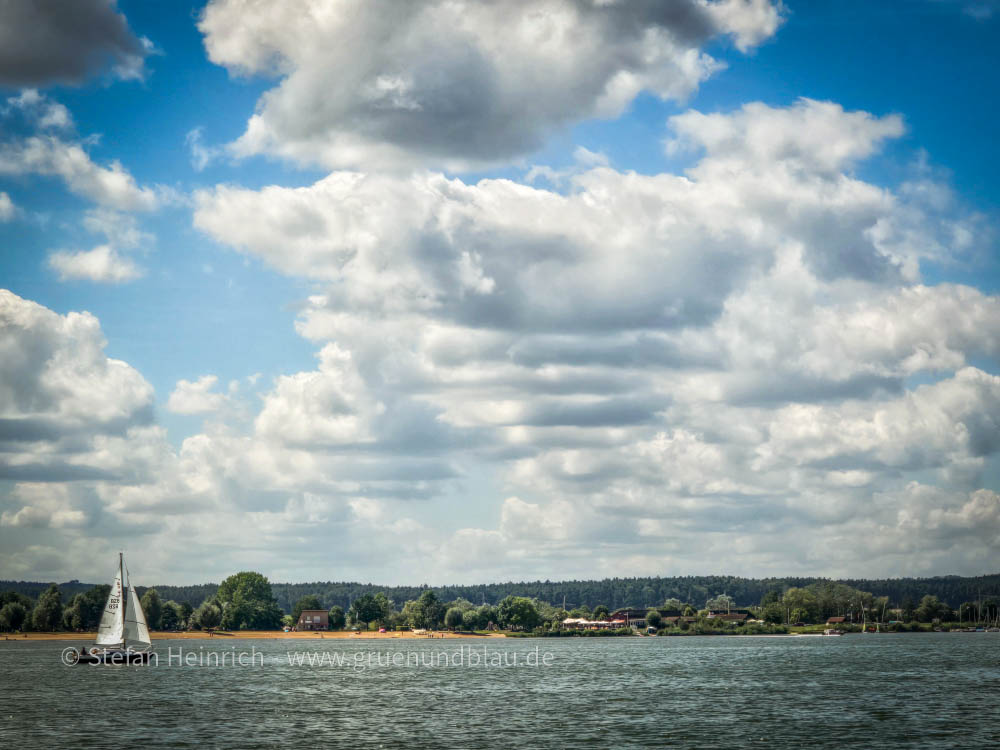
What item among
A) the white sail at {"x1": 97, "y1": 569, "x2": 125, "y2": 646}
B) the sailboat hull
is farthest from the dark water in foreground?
the white sail at {"x1": 97, "y1": 569, "x2": 125, "y2": 646}

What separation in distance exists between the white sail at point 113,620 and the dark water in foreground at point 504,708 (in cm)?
629

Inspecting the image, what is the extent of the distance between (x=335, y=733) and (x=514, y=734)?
16.3m

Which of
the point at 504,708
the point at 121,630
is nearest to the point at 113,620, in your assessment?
the point at 121,630

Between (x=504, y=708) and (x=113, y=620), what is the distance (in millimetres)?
91703

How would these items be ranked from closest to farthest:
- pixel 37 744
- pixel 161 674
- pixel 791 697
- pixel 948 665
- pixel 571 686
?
pixel 37 744
pixel 791 697
pixel 571 686
pixel 161 674
pixel 948 665

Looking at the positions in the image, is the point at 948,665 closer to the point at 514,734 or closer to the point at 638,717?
the point at 638,717

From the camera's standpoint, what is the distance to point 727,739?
90375mm

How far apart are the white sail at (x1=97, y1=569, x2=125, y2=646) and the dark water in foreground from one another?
629 centimetres

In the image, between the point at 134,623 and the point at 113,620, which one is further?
the point at 134,623

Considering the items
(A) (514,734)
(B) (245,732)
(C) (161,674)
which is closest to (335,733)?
(B) (245,732)

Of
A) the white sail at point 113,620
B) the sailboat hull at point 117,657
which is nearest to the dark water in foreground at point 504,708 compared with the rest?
the sailboat hull at point 117,657

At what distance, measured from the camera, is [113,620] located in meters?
178

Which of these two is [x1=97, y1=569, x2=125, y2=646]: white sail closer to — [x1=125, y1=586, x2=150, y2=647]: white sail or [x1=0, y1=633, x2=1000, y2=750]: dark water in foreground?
[x1=125, y1=586, x2=150, y2=647]: white sail

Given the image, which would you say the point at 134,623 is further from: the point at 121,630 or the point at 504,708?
the point at 504,708
